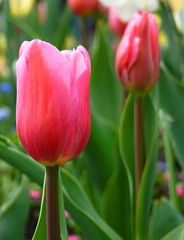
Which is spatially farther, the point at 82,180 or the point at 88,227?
the point at 82,180

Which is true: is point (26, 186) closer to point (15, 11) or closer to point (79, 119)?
point (79, 119)

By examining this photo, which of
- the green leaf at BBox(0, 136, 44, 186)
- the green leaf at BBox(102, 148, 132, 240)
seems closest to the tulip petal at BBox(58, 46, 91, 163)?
the green leaf at BBox(0, 136, 44, 186)

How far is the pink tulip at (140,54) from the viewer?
906 millimetres

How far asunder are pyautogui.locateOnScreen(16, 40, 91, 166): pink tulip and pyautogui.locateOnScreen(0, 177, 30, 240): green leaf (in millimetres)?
439

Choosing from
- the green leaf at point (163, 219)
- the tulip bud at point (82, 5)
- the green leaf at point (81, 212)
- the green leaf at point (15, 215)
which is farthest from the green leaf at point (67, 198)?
the tulip bud at point (82, 5)

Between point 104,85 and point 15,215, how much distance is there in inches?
19.5

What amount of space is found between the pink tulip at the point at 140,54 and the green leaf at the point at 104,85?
1.60 feet

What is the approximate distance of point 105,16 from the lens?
221cm

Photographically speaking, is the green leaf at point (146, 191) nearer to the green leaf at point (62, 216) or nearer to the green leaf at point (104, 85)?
the green leaf at point (62, 216)

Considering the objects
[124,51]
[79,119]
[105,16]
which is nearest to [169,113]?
[124,51]

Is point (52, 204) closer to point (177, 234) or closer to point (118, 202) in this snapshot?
point (177, 234)

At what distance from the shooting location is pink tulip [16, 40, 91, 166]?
24.1 inches

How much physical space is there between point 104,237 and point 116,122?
2.12 feet

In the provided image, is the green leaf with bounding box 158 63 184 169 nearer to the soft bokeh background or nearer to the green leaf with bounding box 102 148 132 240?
the soft bokeh background
